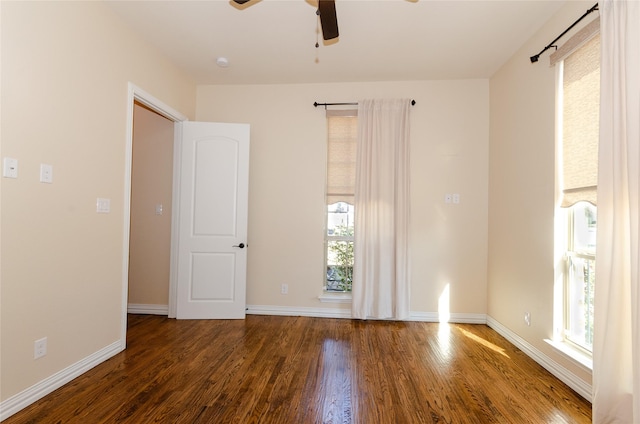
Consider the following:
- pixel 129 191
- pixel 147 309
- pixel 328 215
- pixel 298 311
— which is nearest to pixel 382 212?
pixel 328 215

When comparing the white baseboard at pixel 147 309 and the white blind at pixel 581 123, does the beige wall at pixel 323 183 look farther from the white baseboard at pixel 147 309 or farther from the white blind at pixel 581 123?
the white blind at pixel 581 123

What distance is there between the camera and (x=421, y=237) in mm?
3809

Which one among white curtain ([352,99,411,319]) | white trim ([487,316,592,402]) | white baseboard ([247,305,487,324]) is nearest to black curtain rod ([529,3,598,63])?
white curtain ([352,99,411,319])

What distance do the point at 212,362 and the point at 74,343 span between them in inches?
38.9

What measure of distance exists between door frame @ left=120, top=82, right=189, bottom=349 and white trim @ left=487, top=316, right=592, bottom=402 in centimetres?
353

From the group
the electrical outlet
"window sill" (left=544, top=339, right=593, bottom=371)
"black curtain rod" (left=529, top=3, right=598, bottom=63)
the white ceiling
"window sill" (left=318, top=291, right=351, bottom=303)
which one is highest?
the white ceiling

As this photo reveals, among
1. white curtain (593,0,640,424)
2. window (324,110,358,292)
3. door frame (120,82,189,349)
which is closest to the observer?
white curtain (593,0,640,424)

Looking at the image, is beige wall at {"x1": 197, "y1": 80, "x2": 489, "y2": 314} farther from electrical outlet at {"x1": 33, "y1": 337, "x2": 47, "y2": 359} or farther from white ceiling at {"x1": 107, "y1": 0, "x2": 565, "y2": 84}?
electrical outlet at {"x1": 33, "y1": 337, "x2": 47, "y2": 359}

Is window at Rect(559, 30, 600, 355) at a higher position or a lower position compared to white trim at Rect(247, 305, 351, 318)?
higher

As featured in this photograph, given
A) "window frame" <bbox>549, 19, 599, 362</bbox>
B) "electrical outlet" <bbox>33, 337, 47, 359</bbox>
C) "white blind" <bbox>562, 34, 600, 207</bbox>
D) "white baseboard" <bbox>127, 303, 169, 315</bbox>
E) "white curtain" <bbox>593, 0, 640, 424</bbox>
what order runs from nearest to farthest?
"white curtain" <bbox>593, 0, 640, 424</bbox> < "electrical outlet" <bbox>33, 337, 47, 359</bbox> < "white blind" <bbox>562, 34, 600, 207</bbox> < "window frame" <bbox>549, 19, 599, 362</bbox> < "white baseboard" <bbox>127, 303, 169, 315</bbox>

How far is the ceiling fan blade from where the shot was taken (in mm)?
1890

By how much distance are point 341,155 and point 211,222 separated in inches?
69.0

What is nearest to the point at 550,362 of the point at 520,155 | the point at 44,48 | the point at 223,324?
the point at 520,155

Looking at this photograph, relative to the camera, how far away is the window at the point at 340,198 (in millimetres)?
3947
